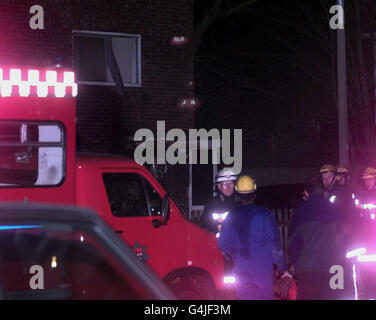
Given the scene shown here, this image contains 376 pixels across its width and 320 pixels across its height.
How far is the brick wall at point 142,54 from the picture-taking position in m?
13.8

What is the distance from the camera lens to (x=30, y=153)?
719cm

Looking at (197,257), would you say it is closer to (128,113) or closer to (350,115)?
(128,113)

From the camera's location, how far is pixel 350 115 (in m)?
17.2

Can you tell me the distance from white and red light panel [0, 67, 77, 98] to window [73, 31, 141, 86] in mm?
7413

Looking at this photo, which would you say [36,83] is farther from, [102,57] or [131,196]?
[102,57]

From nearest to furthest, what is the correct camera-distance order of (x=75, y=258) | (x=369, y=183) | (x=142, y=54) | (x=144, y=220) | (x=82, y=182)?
(x=75, y=258) → (x=82, y=182) → (x=144, y=220) → (x=369, y=183) → (x=142, y=54)

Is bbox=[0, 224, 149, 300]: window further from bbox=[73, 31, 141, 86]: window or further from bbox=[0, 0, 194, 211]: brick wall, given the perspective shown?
bbox=[73, 31, 141, 86]: window

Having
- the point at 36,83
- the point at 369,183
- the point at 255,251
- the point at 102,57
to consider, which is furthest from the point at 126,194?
the point at 102,57

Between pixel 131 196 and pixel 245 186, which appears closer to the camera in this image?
pixel 245 186

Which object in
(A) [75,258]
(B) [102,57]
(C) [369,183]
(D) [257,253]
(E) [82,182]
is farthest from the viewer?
(B) [102,57]

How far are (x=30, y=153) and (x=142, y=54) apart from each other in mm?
8070

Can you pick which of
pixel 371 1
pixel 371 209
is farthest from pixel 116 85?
pixel 371 209

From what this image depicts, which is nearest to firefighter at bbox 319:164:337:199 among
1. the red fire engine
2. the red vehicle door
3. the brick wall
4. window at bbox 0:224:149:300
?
the red fire engine

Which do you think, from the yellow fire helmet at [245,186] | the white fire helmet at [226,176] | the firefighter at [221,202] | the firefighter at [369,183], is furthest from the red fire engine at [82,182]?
the firefighter at [369,183]
